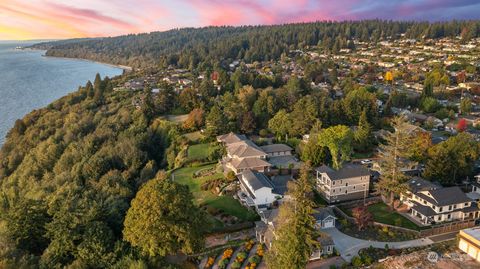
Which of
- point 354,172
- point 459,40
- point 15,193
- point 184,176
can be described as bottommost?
point 15,193

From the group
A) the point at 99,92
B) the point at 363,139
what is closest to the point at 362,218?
the point at 363,139

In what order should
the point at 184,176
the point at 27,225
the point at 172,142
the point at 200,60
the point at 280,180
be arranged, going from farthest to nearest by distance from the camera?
1. the point at 200,60
2. the point at 172,142
3. the point at 184,176
4. the point at 280,180
5. the point at 27,225

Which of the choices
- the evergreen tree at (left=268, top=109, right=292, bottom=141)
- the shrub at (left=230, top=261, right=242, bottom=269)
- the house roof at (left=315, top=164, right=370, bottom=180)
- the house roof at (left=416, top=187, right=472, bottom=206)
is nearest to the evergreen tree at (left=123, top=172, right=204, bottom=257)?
the shrub at (left=230, top=261, right=242, bottom=269)

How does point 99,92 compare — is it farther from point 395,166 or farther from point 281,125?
point 395,166

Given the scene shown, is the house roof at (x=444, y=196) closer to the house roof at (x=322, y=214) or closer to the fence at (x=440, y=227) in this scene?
the fence at (x=440, y=227)

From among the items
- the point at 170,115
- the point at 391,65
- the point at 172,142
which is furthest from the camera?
the point at 391,65

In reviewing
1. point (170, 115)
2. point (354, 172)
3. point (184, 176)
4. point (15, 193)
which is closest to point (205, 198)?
point (184, 176)

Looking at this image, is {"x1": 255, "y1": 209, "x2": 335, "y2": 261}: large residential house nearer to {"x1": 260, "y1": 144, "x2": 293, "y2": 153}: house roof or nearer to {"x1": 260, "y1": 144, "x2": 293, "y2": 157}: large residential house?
{"x1": 260, "y1": 144, "x2": 293, "y2": 157}: large residential house

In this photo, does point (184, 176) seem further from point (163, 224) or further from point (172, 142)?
point (163, 224)
